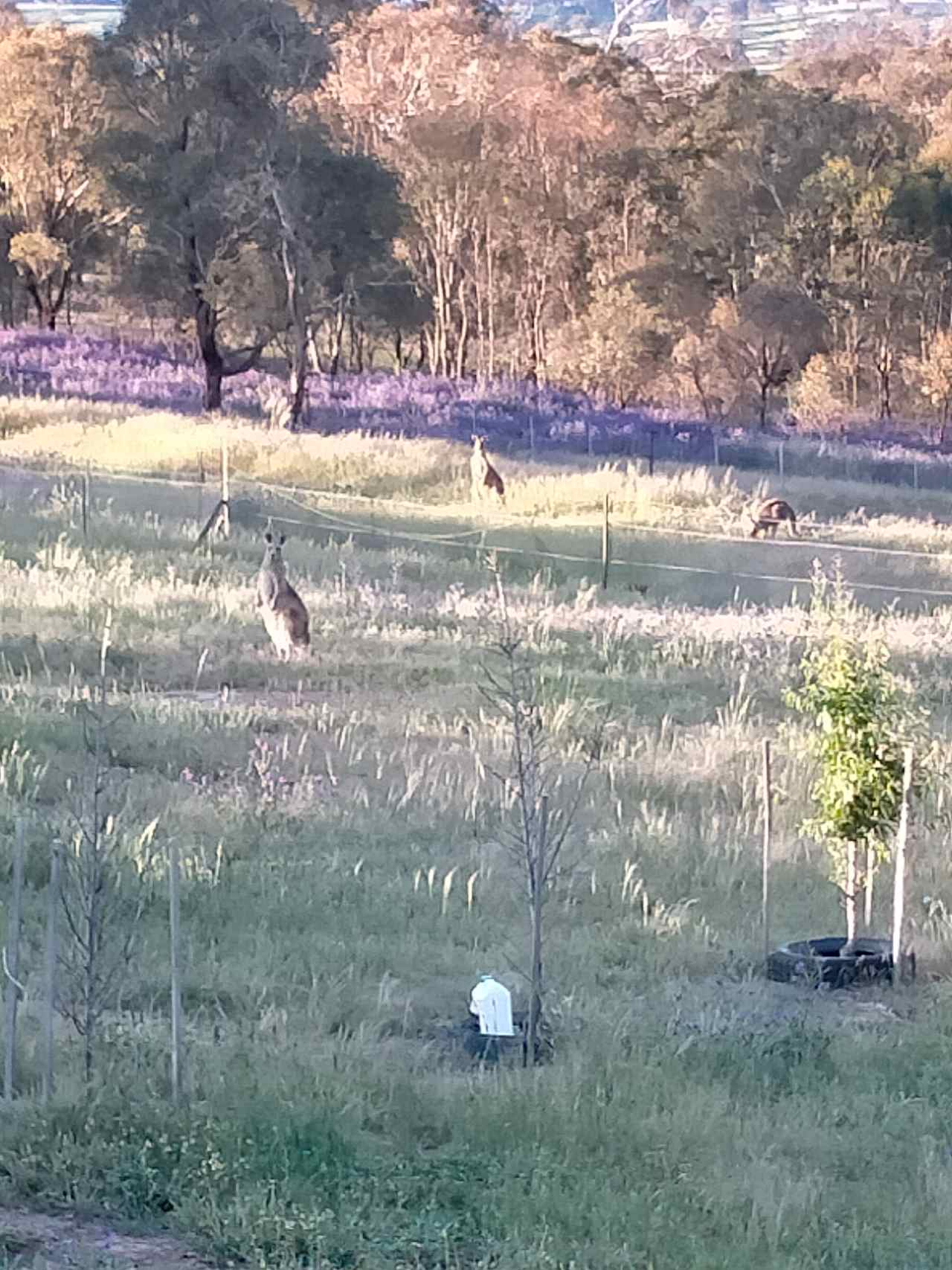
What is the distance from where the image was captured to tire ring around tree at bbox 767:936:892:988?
7.82 m

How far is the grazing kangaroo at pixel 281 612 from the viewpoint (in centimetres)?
1409

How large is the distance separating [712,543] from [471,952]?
53.2ft

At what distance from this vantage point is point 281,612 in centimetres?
1416

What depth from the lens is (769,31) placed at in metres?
126

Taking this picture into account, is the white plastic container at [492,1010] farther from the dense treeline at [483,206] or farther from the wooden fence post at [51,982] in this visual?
the dense treeline at [483,206]

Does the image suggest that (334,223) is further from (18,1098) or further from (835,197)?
(18,1098)

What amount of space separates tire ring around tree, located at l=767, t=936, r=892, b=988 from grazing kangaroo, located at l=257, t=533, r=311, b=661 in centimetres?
671

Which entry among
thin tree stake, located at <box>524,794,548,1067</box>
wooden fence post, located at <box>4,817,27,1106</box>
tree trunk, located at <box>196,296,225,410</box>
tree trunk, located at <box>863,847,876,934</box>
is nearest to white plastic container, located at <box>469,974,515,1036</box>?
thin tree stake, located at <box>524,794,548,1067</box>

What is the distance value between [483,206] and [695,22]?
5315 cm

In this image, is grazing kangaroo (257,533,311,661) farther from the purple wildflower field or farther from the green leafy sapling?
the purple wildflower field

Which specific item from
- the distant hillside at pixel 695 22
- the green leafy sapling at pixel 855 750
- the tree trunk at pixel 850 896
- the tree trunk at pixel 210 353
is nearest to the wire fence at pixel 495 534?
the tree trunk at pixel 210 353

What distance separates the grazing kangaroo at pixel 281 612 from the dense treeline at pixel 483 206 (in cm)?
2094

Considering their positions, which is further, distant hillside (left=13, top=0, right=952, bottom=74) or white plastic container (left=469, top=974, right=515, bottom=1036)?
distant hillside (left=13, top=0, right=952, bottom=74)

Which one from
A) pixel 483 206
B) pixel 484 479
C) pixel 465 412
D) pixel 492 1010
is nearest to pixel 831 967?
pixel 492 1010
